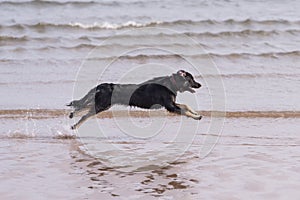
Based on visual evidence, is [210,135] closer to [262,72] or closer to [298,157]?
[298,157]

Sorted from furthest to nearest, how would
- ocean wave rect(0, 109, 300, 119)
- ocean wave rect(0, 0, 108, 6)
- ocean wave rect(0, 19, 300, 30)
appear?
1. ocean wave rect(0, 0, 108, 6)
2. ocean wave rect(0, 19, 300, 30)
3. ocean wave rect(0, 109, 300, 119)

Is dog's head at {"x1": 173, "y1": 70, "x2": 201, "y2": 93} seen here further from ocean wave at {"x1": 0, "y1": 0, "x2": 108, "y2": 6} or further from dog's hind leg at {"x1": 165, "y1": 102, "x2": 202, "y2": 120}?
ocean wave at {"x1": 0, "y1": 0, "x2": 108, "y2": 6}

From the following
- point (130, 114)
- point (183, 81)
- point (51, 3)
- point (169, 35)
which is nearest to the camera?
point (183, 81)

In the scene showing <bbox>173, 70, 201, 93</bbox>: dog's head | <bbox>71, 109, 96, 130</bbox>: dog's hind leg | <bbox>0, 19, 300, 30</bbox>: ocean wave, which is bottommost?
<bbox>71, 109, 96, 130</bbox>: dog's hind leg

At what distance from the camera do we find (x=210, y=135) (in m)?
8.66

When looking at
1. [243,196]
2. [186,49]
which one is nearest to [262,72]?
[186,49]

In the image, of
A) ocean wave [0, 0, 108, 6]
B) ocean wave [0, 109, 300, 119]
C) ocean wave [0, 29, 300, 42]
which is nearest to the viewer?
ocean wave [0, 109, 300, 119]

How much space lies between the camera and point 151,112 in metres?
10.2

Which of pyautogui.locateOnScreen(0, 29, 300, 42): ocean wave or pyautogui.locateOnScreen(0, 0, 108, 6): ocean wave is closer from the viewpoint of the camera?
pyautogui.locateOnScreen(0, 29, 300, 42): ocean wave

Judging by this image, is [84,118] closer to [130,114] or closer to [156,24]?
[130,114]

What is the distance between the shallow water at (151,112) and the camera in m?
6.44

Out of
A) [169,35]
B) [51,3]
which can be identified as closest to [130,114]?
[169,35]

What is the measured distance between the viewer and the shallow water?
6438 millimetres

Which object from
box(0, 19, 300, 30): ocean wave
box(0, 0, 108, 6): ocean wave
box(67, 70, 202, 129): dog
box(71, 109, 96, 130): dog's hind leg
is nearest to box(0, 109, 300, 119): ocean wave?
box(71, 109, 96, 130): dog's hind leg
